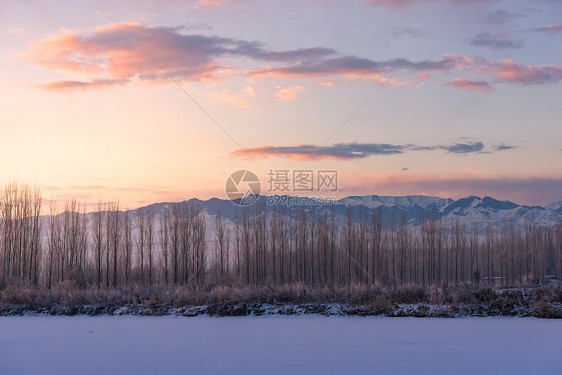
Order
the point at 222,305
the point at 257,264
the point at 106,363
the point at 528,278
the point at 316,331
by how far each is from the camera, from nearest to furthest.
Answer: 1. the point at 106,363
2. the point at 316,331
3. the point at 222,305
4. the point at 257,264
5. the point at 528,278

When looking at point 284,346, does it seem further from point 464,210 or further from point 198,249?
point 464,210

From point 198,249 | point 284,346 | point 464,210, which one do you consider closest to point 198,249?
point 198,249

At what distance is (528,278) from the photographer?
36656mm

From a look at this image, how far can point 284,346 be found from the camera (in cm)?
939

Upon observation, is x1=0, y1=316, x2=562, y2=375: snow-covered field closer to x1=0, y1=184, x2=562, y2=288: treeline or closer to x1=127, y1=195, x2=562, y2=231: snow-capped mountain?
x1=0, y1=184, x2=562, y2=288: treeline

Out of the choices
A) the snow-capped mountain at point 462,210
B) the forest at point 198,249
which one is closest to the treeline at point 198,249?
the forest at point 198,249

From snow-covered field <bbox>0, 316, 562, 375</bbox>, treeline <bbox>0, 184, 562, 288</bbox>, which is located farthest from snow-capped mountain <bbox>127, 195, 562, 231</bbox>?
snow-covered field <bbox>0, 316, 562, 375</bbox>

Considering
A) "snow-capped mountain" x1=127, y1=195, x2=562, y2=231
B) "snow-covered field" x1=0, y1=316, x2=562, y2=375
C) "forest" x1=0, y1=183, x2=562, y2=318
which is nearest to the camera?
"snow-covered field" x1=0, y1=316, x2=562, y2=375

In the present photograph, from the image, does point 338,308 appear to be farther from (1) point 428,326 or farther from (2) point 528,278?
(2) point 528,278

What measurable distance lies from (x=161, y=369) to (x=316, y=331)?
164 inches

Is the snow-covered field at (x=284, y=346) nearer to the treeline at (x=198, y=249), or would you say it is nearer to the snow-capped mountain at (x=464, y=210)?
the treeline at (x=198, y=249)

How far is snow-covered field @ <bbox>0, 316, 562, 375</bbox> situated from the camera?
25.5ft

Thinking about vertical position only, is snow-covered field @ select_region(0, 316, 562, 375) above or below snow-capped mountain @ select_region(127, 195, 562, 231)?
below

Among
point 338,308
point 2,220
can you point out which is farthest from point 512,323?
point 2,220
